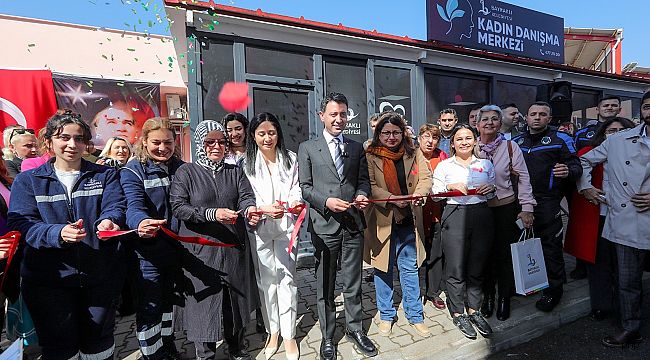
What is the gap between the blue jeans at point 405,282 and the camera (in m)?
3.36

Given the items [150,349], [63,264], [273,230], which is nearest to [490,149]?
[273,230]

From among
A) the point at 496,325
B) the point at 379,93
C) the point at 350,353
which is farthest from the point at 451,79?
the point at 350,353

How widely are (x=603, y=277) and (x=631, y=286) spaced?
46cm

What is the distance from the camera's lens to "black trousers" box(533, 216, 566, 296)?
368cm

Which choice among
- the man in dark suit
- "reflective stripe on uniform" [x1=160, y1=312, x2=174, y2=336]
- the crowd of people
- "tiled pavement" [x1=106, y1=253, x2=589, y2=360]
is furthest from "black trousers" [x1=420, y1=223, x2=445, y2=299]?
"reflective stripe on uniform" [x1=160, y1=312, x2=174, y2=336]

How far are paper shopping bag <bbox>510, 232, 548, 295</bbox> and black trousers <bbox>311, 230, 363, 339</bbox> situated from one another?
4.78 feet

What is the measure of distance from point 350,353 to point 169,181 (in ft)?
6.91

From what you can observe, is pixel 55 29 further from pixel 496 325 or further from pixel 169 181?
pixel 496 325

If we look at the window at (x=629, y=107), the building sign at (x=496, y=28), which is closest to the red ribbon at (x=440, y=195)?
the building sign at (x=496, y=28)

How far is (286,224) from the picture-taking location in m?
2.94

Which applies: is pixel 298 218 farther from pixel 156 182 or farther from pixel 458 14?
pixel 458 14

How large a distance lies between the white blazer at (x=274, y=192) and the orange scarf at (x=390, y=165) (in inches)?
34.1

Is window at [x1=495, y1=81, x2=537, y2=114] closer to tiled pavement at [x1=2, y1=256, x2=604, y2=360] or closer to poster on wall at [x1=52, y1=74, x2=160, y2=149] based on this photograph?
tiled pavement at [x1=2, y1=256, x2=604, y2=360]

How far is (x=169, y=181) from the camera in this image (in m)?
2.67
